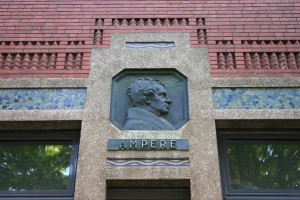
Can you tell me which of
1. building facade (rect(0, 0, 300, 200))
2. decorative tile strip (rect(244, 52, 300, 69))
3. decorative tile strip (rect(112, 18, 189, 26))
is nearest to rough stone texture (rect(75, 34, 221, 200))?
building facade (rect(0, 0, 300, 200))

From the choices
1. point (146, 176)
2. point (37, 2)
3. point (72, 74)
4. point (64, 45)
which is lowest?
point (146, 176)

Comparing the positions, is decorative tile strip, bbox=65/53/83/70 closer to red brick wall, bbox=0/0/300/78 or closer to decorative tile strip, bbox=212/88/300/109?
red brick wall, bbox=0/0/300/78

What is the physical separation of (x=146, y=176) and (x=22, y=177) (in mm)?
1777

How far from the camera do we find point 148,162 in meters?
5.52

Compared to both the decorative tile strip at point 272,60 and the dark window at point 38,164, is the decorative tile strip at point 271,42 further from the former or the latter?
the dark window at point 38,164

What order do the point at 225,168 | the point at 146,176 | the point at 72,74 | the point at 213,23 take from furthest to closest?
the point at 213,23
the point at 72,74
the point at 225,168
the point at 146,176

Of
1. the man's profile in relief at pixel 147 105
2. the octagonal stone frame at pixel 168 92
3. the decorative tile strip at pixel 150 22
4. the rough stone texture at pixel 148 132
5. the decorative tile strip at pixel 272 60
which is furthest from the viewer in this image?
the decorative tile strip at pixel 150 22

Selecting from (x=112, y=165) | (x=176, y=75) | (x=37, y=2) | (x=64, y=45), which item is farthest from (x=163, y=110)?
(x=37, y=2)

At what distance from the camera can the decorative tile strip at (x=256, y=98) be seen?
596 cm

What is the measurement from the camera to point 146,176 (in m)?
5.40

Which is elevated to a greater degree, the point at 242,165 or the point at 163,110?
the point at 163,110

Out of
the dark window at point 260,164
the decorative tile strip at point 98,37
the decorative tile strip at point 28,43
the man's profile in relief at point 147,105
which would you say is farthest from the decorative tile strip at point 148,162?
the decorative tile strip at point 28,43

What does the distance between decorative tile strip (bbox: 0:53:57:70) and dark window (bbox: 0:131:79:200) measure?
0.98 metres

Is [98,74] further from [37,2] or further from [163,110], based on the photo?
[37,2]
